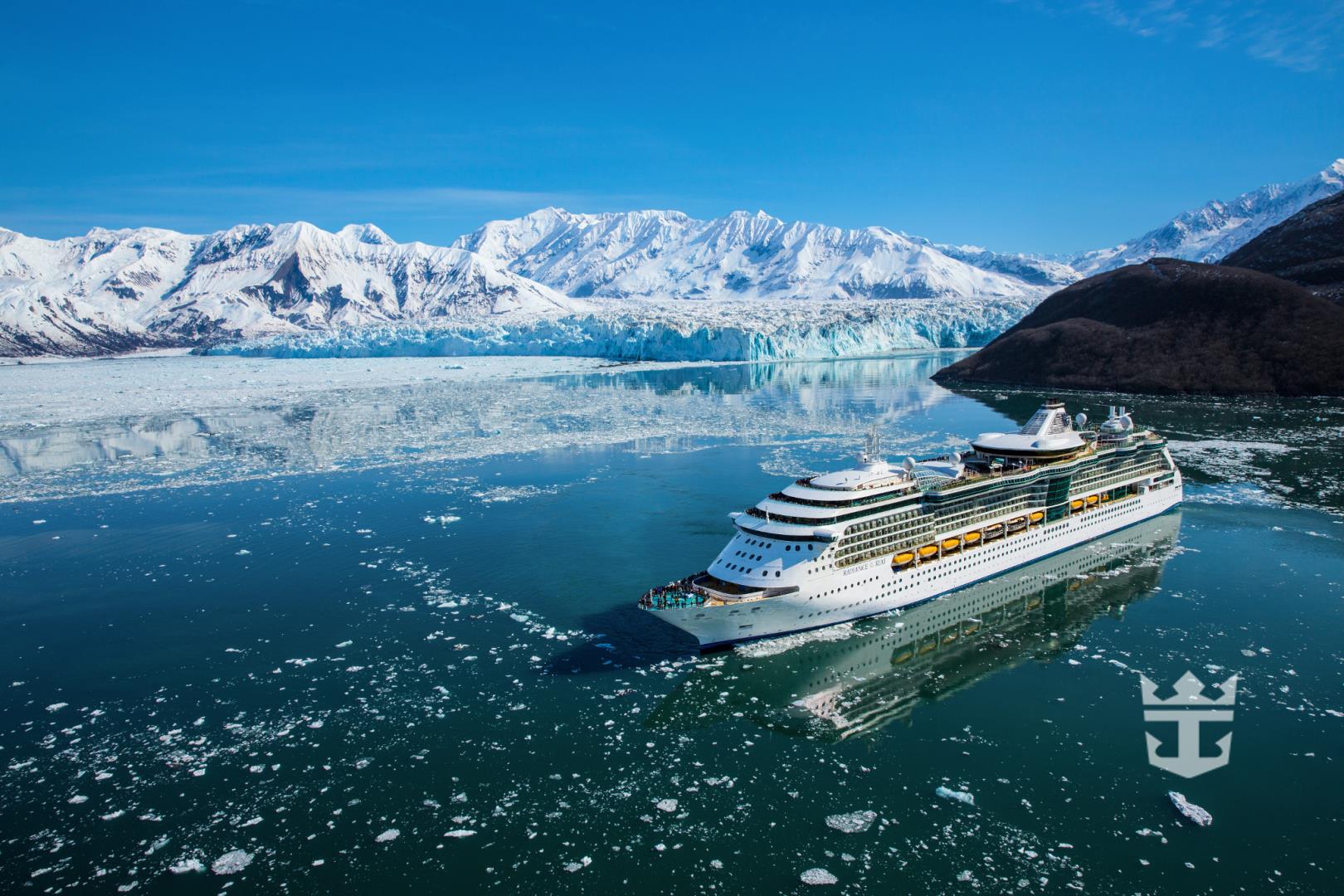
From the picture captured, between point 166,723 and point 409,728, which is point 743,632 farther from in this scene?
point 166,723

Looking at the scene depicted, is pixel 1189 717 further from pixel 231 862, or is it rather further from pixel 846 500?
pixel 231 862

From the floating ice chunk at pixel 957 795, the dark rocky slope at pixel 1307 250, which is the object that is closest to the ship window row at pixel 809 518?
the floating ice chunk at pixel 957 795

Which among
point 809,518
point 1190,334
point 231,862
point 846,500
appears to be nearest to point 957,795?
point 809,518

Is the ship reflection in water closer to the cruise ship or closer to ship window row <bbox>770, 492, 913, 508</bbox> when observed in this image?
the cruise ship

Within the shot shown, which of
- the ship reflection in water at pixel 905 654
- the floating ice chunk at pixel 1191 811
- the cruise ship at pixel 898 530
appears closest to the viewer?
the floating ice chunk at pixel 1191 811

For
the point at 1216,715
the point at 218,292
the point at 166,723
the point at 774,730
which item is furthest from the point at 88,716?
the point at 218,292

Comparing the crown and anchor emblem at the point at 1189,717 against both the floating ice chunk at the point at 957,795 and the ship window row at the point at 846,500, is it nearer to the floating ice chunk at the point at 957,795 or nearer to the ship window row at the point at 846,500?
the floating ice chunk at the point at 957,795
